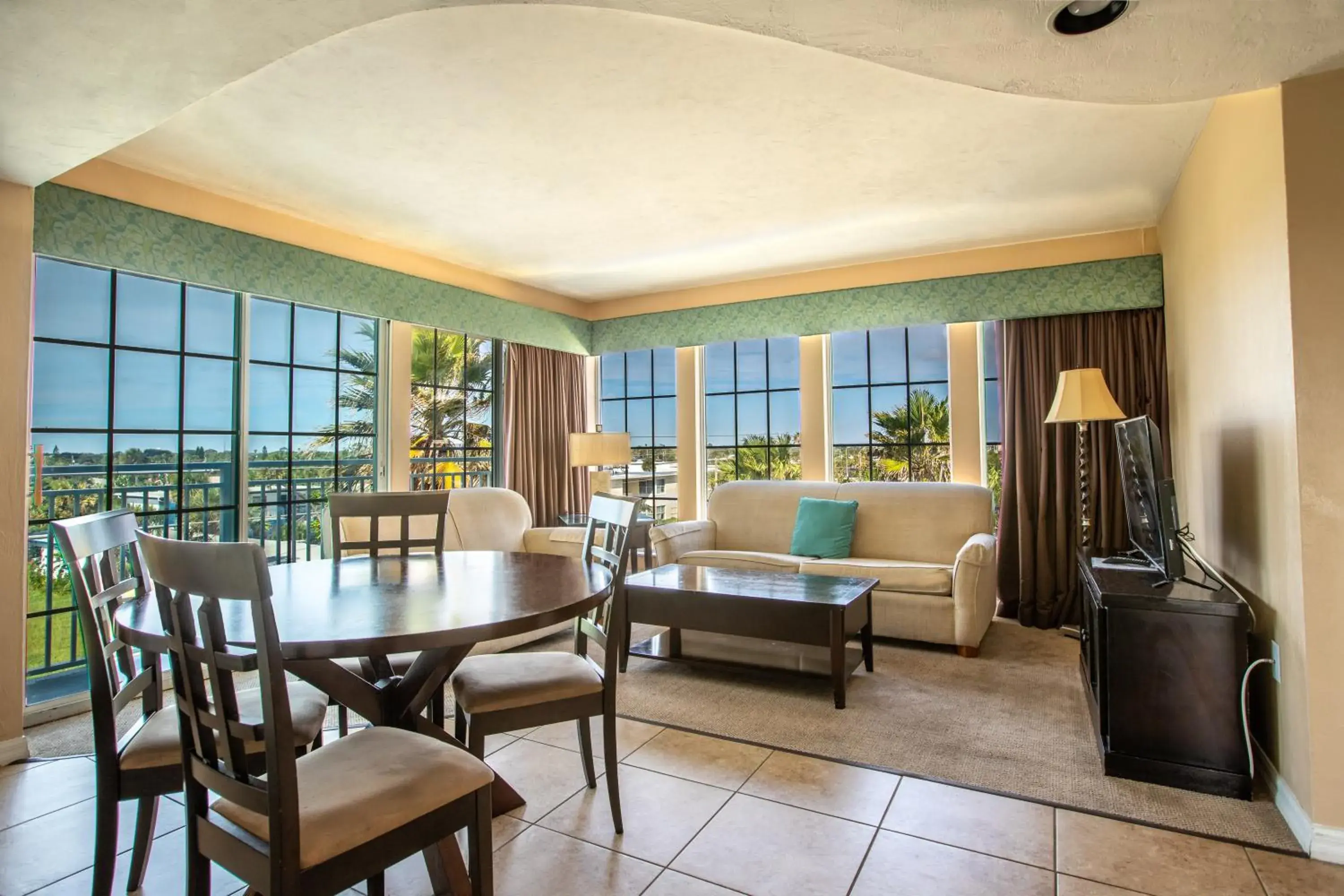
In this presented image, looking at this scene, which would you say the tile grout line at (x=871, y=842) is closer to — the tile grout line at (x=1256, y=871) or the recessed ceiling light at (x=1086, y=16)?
the tile grout line at (x=1256, y=871)

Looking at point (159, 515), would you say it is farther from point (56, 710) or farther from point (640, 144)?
point (640, 144)

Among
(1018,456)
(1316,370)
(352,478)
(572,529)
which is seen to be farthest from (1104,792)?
(352,478)

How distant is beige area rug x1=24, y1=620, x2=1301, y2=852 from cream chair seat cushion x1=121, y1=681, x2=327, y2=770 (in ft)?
4.37

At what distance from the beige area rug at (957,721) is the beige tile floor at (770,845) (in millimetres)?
130

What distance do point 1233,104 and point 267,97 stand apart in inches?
140

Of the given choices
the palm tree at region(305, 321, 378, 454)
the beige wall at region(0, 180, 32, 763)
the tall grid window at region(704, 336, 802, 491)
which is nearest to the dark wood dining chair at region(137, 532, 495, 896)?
the beige wall at region(0, 180, 32, 763)

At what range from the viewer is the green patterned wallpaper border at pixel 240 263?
3057 millimetres

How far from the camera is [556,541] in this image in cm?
446

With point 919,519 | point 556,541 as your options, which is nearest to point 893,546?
point 919,519

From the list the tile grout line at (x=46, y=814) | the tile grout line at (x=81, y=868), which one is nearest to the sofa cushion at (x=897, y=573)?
the tile grout line at (x=81, y=868)

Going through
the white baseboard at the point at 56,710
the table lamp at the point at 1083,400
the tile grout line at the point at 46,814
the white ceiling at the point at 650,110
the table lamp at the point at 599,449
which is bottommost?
the tile grout line at the point at 46,814

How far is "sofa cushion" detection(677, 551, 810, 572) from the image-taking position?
14.6 feet

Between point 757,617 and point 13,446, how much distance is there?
312cm

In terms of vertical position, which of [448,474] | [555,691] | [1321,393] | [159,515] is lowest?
[555,691]
